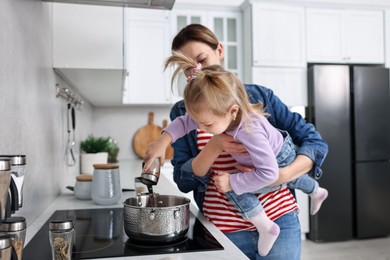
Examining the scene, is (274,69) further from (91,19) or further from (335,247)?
(91,19)

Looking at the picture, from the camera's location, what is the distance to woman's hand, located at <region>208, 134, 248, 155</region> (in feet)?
3.50

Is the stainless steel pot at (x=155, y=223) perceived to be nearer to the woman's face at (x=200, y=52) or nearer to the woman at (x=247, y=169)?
the woman at (x=247, y=169)

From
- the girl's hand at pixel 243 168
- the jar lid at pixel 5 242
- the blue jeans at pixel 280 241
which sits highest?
the girl's hand at pixel 243 168

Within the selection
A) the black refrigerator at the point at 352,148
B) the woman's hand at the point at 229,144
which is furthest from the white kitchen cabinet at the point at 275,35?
the woman's hand at the point at 229,144

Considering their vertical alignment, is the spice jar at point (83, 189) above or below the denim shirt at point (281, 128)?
below

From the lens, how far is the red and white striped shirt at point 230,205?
1.16 metres

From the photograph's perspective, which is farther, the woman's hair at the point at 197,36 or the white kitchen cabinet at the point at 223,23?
the white kitchen cabinet at the point at 223,23

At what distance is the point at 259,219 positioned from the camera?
3.52ft

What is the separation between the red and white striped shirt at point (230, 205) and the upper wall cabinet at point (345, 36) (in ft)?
9.64

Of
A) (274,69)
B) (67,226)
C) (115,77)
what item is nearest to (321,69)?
(274,69)

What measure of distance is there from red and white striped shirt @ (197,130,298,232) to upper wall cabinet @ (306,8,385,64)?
2.94 metres

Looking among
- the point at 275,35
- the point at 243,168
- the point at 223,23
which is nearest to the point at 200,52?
the point at 243,168

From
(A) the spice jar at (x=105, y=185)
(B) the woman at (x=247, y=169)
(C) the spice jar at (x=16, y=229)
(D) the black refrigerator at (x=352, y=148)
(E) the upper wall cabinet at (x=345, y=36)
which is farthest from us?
(E) the upper wall cabinet at (x=345, y=36)

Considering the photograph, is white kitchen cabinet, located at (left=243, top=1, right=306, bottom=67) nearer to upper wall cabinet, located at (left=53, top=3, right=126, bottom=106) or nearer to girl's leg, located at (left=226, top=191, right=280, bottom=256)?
upper wall cabinet, located at (left=53, top=3, right=126, bottom=106)
